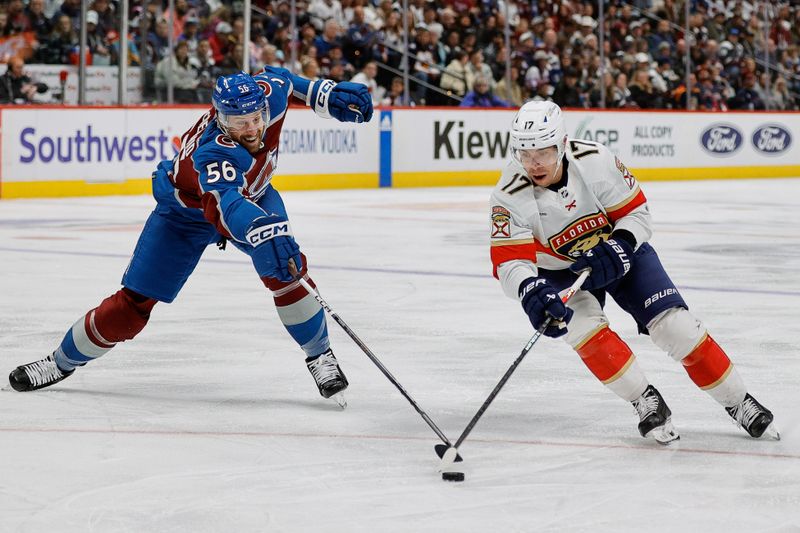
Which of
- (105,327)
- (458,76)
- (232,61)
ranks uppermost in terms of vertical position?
(105,327)

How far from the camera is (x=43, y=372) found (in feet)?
15.0

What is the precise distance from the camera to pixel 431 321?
20.2 feet

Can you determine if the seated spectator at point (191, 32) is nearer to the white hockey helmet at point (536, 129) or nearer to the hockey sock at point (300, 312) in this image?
the hockey sock at point (300, 312)

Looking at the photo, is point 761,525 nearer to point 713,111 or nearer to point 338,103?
point 338,103

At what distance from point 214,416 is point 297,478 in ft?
2.85

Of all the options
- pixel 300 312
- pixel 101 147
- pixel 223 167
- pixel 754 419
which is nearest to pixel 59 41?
pixel 101 147

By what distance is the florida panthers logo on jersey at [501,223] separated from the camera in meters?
3.82

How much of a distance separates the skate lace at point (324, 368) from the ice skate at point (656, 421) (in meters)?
1.08

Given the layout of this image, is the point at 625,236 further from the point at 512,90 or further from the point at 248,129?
the point at 512,90

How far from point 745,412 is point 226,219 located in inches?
63.3

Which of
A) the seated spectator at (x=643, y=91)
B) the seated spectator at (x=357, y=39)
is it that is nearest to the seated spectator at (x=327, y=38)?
the seated spectator at (x=357, y=39)

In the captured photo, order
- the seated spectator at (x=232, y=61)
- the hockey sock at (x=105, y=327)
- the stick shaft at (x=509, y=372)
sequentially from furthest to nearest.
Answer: the seated spectator at (x=232, y=61), the hockey sock at (x=105, y=327), the stick shaft at (x=509, y=372)

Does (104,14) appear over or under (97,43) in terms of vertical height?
over

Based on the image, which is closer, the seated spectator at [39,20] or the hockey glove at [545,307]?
the hockey glove at [545,307]
